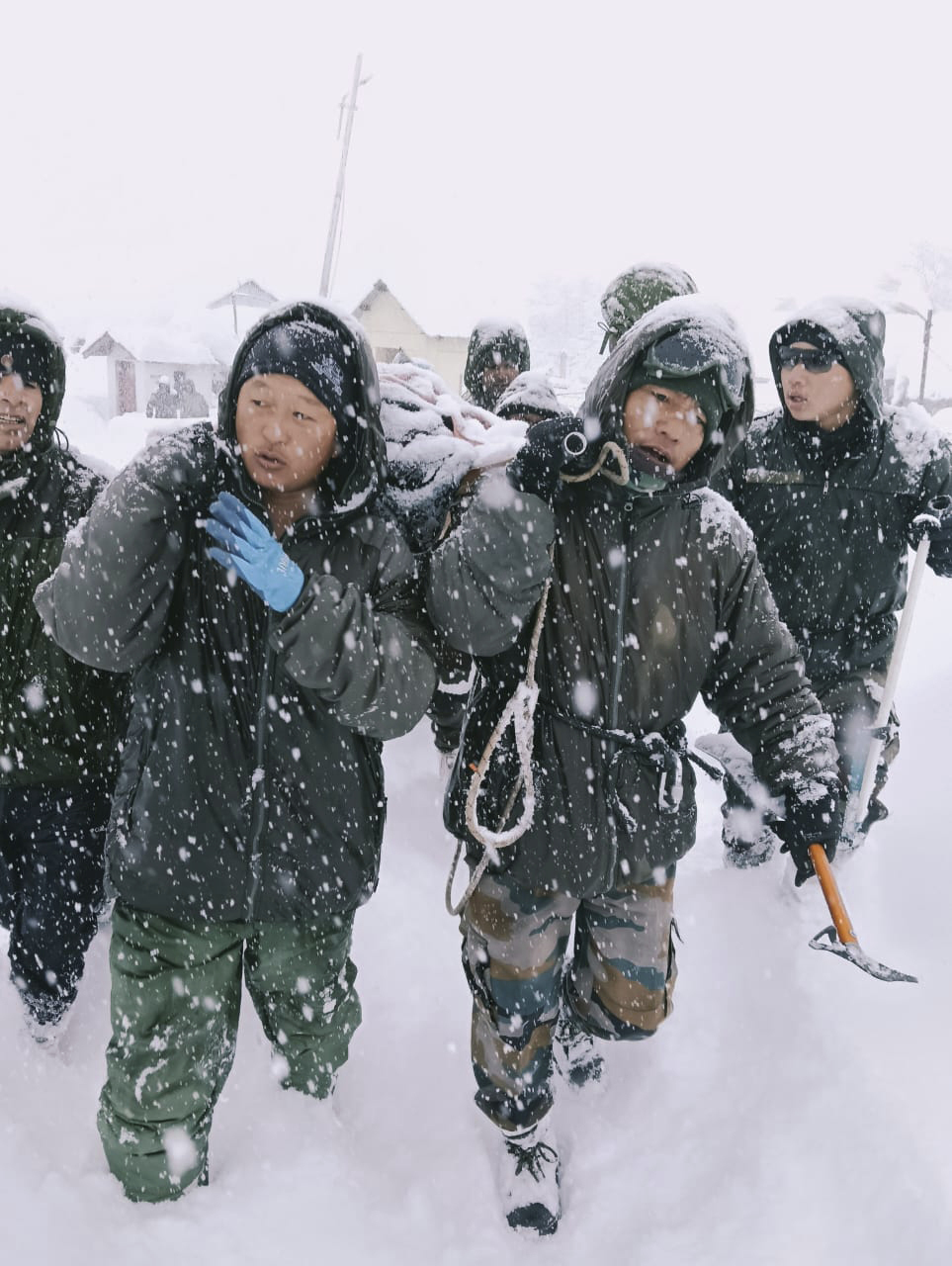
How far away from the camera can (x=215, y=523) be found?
1.74 meters

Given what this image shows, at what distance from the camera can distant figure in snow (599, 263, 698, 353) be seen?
147 inches

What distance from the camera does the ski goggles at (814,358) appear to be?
3.08m

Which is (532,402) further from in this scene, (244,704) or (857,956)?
(857,956)

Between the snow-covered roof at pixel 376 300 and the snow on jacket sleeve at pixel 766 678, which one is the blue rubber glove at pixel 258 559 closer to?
the snow on jacket sleeve at pixel 766 678

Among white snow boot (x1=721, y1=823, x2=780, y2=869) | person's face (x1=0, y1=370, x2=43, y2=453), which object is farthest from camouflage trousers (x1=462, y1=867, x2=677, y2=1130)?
person's face (x1=0, y1=370, x2=43, y2=453)

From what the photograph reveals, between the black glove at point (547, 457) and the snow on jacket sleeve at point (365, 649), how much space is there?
36cm

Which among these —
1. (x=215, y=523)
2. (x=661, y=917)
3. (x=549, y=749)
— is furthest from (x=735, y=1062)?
(x=215, y=523)

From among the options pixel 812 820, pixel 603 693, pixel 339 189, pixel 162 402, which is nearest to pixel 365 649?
pixel 603 693

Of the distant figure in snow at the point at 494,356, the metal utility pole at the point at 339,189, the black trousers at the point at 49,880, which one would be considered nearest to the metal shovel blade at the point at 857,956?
the black trousers at the point at 49,880

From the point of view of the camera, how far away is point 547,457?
192cm

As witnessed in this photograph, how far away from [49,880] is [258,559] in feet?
4.85

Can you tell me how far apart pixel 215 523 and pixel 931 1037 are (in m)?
2.68

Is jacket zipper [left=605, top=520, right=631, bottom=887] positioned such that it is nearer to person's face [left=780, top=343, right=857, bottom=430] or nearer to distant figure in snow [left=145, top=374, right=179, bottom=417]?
person's face [left=780, top=343, right=857, bottom=430]

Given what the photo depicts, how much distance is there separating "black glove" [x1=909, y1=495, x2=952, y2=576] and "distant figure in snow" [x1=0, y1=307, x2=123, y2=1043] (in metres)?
2.97
